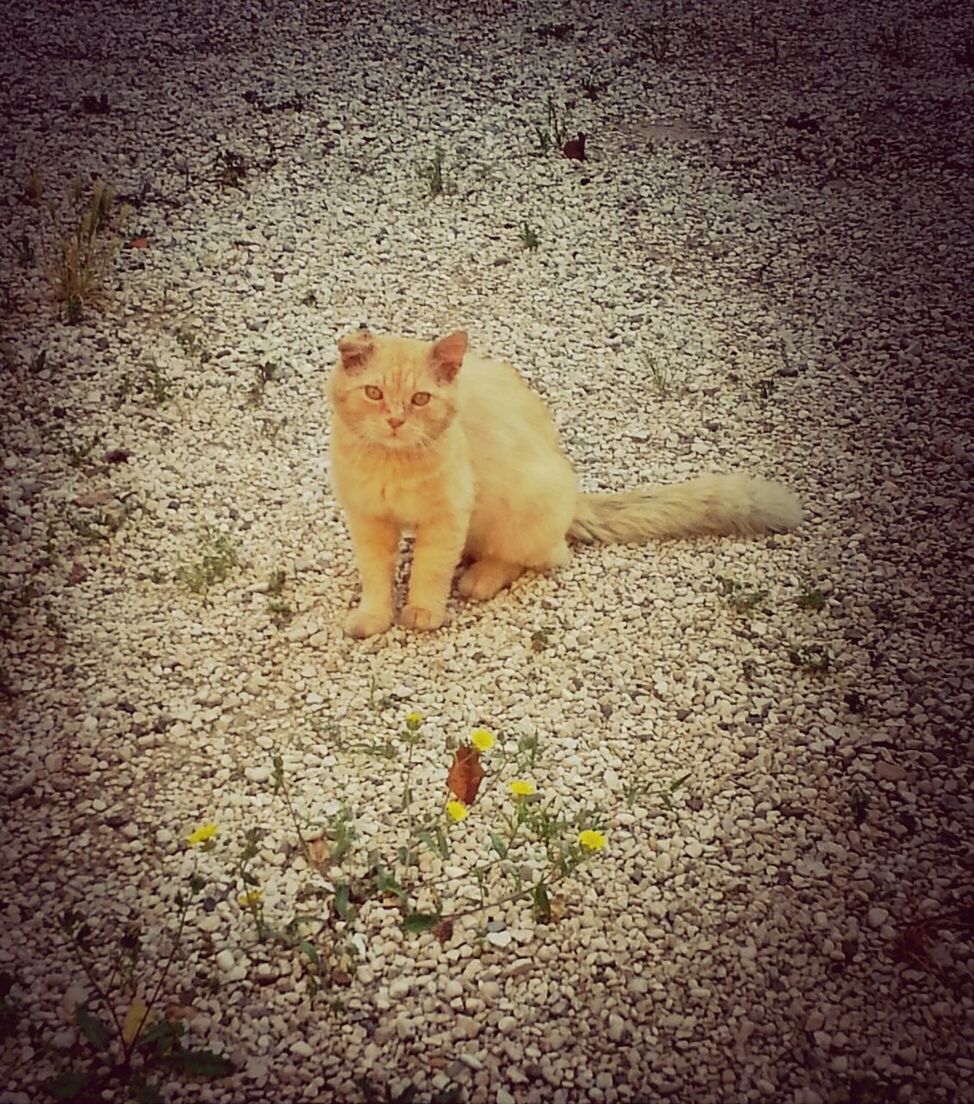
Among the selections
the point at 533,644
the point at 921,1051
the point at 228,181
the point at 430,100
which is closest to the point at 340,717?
the point at 533,644

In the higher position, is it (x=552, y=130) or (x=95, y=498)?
(x=552, y=130)

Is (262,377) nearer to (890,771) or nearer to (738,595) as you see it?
(738,595)

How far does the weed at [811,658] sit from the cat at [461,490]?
63 cm

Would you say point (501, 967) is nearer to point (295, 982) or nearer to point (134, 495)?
point (295, 982)

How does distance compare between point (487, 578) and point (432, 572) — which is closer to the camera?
point (432, 572)

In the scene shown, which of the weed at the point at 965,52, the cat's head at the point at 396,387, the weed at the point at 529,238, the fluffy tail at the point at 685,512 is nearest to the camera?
the cat's head at the point at 396,387

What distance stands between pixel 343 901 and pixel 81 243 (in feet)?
12.3

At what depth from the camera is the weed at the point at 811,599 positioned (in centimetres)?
376

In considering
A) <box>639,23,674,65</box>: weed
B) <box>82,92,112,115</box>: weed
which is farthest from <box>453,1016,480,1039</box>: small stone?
<box>639,23,674,65</box>: weed

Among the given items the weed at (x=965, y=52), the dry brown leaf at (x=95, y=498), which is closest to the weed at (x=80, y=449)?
the dry brown leaf at (x=95, y=498)

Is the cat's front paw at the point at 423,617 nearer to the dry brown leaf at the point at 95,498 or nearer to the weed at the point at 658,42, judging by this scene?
the dry brown leaf at the point at 95,498

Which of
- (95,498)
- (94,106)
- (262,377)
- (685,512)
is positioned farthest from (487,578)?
(94,106)

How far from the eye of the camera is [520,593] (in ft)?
12.7

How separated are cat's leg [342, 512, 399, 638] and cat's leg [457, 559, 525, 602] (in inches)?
12.8
